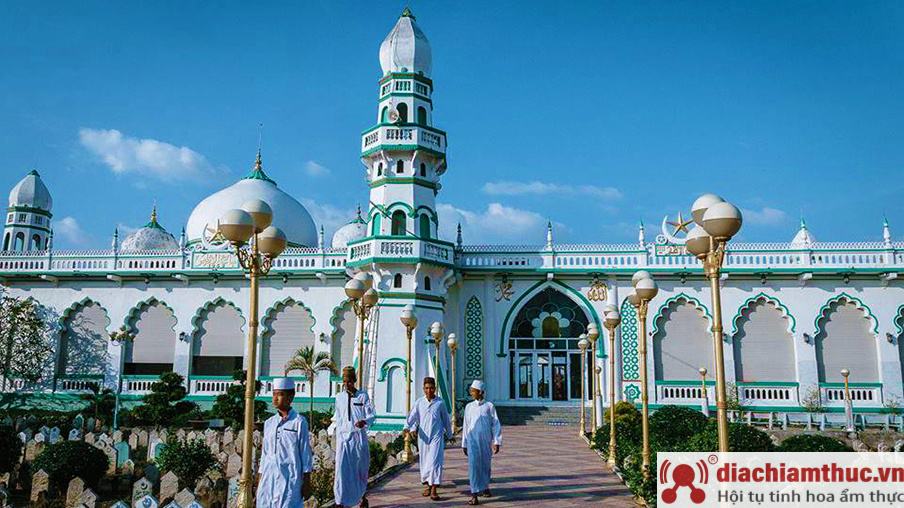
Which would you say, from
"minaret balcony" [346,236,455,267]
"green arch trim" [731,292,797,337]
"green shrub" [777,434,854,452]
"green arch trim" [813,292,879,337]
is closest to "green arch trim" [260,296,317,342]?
"minaret balcony" [346,236,455,267]

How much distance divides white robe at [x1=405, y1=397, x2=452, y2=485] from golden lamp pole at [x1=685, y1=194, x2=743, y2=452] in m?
3.90

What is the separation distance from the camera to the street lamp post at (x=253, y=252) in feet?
22.7

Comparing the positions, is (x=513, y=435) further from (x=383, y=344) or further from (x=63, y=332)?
(x=63, y=332)

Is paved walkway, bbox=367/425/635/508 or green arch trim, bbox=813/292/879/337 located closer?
paved walkway, bbox=367/425/635/508

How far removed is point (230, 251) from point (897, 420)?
2235 cm

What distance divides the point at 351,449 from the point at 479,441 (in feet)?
6.10

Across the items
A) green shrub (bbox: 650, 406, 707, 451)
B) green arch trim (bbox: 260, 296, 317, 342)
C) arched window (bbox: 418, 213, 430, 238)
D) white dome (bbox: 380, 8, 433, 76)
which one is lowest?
green shrub (bbox: 650, 406, 707, 451)

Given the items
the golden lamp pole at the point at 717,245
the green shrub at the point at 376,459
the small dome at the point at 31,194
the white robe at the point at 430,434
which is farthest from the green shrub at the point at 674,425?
the small dome at the point at 31,194

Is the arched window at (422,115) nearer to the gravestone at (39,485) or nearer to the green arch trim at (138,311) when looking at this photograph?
the green arch trim at (138,311)

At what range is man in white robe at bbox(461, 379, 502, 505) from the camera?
9.20 metres

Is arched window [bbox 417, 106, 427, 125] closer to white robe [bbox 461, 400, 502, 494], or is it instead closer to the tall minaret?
white robe [bbox 461, 400, 502, 494]

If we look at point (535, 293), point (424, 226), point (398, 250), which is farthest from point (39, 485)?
point (535, 293)

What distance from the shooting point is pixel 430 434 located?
384 inches

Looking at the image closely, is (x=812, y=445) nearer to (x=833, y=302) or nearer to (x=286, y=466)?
(x=286, y=466)
